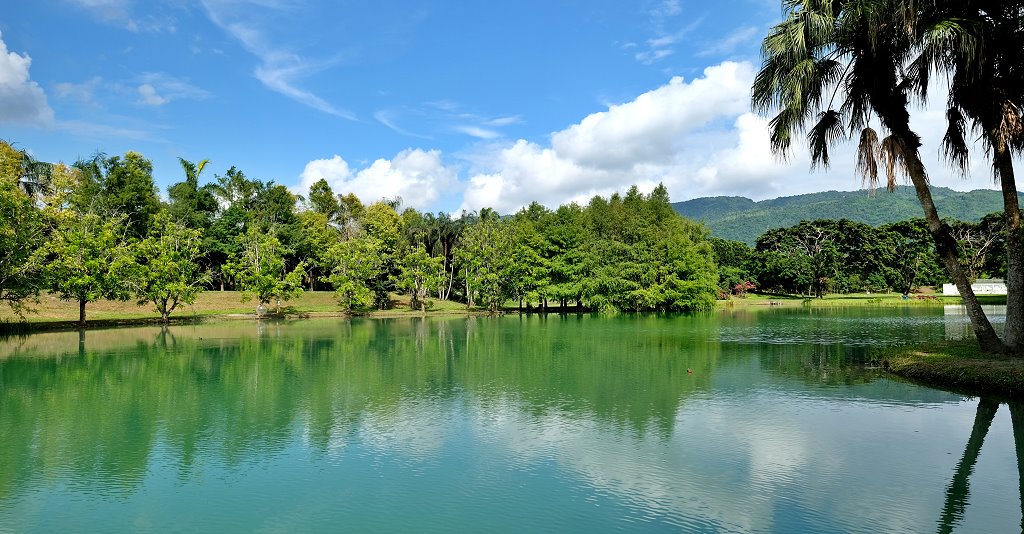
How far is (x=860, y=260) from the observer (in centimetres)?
8419

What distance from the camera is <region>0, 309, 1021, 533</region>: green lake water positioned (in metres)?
7.76

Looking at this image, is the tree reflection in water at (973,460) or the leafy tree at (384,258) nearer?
the tree reflection in water at (973,460)

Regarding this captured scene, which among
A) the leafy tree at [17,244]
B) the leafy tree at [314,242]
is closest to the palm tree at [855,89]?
the leafy tree at [17,244]

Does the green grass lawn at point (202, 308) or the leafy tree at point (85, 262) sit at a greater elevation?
the leafy tree at point (85, 262)

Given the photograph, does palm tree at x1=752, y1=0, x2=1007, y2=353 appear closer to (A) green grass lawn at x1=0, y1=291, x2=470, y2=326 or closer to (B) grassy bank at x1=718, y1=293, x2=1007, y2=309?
(A) green grass lawn at x1=0, y1=291, x2=470, y2=326

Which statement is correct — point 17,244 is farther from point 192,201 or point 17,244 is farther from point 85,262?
point 192,201

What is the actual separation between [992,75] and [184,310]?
171 ft

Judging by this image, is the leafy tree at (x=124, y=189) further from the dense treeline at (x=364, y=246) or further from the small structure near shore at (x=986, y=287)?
the small structure near shore at (x=986, y=287)

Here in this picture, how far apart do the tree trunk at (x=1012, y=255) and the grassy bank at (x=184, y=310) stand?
42938 millimetres

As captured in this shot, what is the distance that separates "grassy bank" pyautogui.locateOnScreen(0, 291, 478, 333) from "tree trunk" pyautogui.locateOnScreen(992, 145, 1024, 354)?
141ft

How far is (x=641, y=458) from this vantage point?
10000 millimetres

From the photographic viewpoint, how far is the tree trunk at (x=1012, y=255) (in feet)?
53.2

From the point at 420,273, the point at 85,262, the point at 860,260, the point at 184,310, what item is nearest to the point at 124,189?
the point at 184,310

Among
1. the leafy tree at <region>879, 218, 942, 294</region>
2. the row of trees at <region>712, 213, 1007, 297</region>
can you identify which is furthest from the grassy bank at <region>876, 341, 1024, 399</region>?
the leafy tree at <region>879, 218, 942, 294</region>
